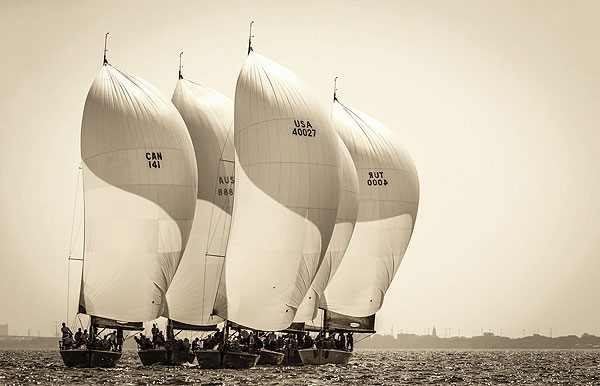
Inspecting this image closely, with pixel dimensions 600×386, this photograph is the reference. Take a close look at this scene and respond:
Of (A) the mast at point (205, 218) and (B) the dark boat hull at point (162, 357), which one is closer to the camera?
(B) the dark boat hull at point (162, 357)

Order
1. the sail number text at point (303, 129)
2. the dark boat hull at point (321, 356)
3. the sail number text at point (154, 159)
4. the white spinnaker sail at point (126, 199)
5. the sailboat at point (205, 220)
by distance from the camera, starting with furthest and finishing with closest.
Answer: the sailboat at point (205, 220), the dark boat hull at point (321, 356), the sail number text at point (154, 159), the white spinnaker sail at point (126, 199), the sail number text at point (303, 129)

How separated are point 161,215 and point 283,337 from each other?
39.1ft

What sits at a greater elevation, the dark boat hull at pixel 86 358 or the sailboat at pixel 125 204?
the sailboat at pixel 125 204

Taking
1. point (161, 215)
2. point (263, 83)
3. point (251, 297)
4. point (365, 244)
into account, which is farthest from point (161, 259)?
point (365, 244)

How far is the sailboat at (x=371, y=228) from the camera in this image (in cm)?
6028

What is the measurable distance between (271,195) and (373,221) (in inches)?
560

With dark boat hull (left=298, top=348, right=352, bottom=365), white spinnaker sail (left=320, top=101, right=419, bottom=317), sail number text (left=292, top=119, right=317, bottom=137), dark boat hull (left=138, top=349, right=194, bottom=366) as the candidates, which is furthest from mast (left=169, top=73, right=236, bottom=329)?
sail number text (left=292, top=119, right=317, bottom=137)

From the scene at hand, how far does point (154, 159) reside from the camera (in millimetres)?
50406

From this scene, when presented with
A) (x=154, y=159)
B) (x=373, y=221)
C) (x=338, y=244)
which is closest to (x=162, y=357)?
(x=154, y=159)

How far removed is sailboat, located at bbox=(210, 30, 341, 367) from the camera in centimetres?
4816

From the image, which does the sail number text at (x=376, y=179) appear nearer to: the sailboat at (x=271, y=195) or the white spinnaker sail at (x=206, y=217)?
the white spinnaker sail at (x=206, y=217)

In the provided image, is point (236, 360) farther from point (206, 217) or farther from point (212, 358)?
point (206, 217)

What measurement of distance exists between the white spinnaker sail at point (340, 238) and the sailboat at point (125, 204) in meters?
9.09

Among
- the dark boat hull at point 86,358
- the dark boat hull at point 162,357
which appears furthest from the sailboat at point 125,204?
the dark boat hull at point 162,357
